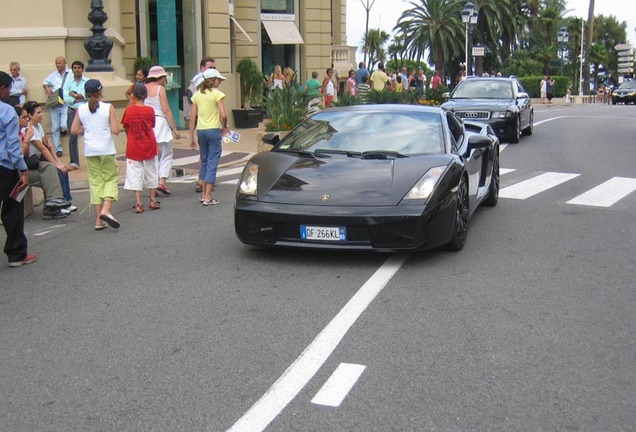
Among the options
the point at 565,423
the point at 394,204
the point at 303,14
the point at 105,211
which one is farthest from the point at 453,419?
the point at 303,14

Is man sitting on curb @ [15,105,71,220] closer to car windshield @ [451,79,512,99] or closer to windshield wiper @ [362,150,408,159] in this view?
windshield wiper @ [362,150,408,159]

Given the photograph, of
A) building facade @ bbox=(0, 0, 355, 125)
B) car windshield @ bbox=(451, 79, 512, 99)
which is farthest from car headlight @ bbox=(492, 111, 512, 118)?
building facade @ bbox=(0, 0, 355, 125)

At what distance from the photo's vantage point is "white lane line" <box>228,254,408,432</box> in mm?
4246

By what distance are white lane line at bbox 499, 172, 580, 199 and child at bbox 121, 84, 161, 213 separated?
4.88m

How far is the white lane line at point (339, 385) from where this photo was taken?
4.46 m

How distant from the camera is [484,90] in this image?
2169 cm

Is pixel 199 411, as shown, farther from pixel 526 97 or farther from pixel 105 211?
pixel 526 97

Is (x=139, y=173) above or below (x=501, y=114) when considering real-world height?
below

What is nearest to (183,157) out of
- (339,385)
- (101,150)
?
(101,150)

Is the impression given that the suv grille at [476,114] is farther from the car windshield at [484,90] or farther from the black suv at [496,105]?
the car windshield at [484,90]

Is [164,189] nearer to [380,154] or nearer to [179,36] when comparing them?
[380,154]

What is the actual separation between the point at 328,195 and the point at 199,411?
340cm

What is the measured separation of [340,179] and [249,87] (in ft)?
63.1

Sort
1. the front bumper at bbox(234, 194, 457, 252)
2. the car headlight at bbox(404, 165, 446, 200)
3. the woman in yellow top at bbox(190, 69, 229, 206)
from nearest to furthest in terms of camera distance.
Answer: the front bumper at bbox(234, 194, 457, 252) < the car headlight at bbox(404, 165, 446, 200) < the woman in yellow top at bbox(190, 69, 229, 206)
